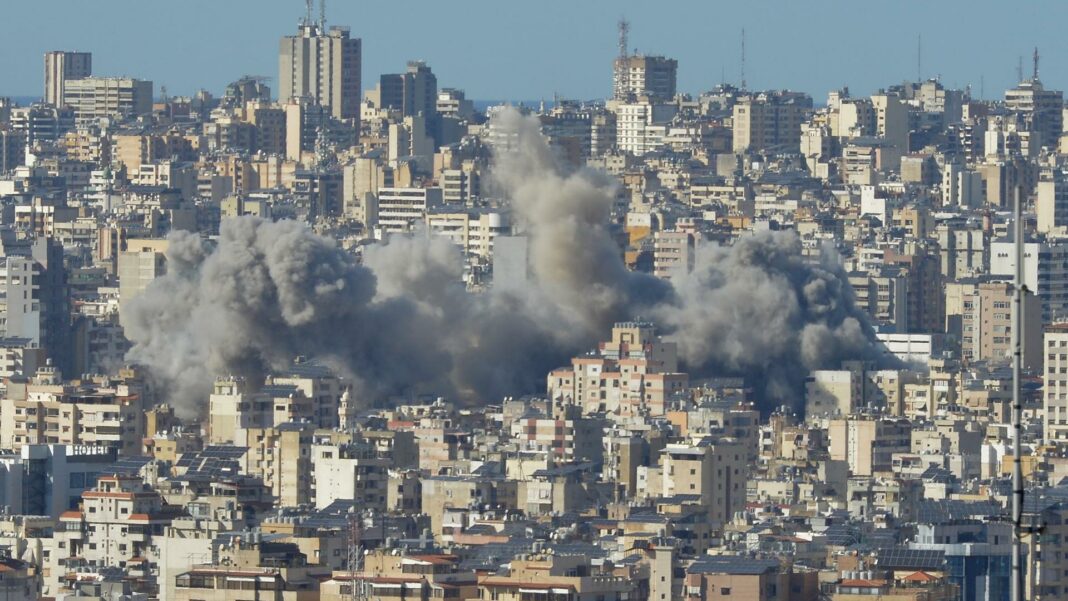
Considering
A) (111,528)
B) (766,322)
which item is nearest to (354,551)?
Answer: (111,528)

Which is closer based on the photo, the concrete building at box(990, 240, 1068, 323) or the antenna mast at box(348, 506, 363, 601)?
the antenna mast at box(348, 506, 363, 601)

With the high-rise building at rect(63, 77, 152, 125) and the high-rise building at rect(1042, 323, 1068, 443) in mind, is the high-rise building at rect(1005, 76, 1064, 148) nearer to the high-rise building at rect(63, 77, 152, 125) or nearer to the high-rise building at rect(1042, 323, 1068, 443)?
the high-rise building at rect(63, 77, 152, 125)

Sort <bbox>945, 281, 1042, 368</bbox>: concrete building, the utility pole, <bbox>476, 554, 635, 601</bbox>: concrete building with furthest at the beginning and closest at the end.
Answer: <bbox>945, 281, 1042, 368</bbox>: concrete building → <bbox>476, 554, 635, 601</bbox>: concrete building → the utility pole

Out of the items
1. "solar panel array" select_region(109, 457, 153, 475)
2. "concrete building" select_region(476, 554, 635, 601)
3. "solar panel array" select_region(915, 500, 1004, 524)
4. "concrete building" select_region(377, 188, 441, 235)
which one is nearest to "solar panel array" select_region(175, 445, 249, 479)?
"solar panel array" select_region(109, 457, 153, 475)

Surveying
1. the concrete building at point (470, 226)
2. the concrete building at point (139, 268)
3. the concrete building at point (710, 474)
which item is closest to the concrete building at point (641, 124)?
the concrete building at point (470, 226)

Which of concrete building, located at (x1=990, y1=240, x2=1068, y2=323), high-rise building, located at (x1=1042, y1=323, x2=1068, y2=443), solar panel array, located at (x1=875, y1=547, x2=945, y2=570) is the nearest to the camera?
solar panel array, located at (x1=875, y1=547, x2=945, y2=570)

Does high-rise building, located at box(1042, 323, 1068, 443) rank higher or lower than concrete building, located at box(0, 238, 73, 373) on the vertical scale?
lower
